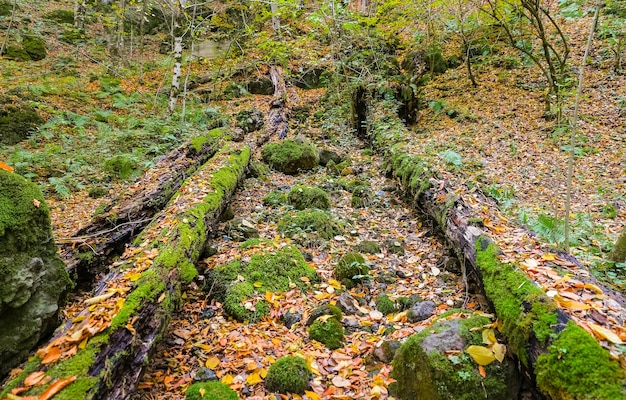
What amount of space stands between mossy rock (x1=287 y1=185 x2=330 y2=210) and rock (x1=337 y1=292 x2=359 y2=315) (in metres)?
2.66

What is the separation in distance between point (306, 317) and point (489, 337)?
1.90 m

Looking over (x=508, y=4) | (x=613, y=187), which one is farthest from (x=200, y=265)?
(x=508, y=4)

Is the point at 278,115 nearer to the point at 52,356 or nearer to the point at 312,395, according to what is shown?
the point at 312,395

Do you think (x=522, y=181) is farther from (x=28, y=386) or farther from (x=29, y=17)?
(x=29, y=17)

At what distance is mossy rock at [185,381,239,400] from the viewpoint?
9.23 feet

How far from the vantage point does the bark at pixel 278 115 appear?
37.6 feet

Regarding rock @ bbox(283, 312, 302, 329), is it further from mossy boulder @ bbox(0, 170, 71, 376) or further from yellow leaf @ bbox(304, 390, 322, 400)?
mossy boulder @ bbox(0, 170, 71, 376)

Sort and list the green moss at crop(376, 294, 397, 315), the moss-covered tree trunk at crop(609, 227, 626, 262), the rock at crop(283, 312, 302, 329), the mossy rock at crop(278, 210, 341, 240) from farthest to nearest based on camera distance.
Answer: the mossy rock at crop(278, 210, 341, 240), the moss-covered tree trunk at crop(609, 227, 626, 262), the green moss at crop(376, 294, 397, 315), the rock at crop(283, 312, 302, 329)

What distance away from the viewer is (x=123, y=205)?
5445 millimetres

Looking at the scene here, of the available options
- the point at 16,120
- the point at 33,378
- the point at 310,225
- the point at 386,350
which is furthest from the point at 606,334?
the point at 16,120

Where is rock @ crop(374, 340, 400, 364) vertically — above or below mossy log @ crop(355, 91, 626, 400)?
below

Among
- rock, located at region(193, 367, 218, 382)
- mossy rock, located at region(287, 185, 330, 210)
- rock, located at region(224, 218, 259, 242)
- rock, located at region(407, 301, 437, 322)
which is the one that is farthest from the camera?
mossy rock, located at region(287, 185, 330, 210)

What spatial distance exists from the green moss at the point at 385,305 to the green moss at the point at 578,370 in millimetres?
1752

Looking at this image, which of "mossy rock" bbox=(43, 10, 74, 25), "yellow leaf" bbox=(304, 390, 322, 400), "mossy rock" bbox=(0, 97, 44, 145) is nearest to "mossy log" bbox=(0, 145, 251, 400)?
"yellow leaf" bbox=(304, 390, 322, 400)
